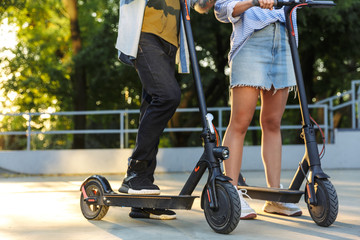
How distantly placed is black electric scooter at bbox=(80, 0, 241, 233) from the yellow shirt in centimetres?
15

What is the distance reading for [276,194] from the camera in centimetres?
369

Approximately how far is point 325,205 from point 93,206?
1.56 m

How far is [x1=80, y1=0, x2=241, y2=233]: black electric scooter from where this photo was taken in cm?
312

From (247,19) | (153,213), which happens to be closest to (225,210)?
(153,213)

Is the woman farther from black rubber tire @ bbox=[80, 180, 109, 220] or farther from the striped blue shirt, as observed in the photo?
black rubber tire @ bbox=[80, 180, 109, 220]

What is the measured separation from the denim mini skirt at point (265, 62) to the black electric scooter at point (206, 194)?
1.94 ft

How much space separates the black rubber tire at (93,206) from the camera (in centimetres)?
384

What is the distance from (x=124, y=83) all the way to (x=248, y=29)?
13.2 metres

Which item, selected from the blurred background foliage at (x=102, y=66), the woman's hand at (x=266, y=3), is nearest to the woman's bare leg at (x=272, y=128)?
the woman's hand at (x=266, y=3)

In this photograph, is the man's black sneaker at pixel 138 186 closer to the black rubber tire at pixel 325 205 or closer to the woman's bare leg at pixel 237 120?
the woman's bare leg at pixel 237 120

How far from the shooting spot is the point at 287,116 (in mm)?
21328

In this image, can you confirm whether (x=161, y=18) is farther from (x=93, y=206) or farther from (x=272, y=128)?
(x=93, y=206)

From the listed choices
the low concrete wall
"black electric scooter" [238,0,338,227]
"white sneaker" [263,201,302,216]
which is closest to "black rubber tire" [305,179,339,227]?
"black electric scooter" [238,0,338,227]

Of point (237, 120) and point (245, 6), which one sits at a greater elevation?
point (245, 6)
